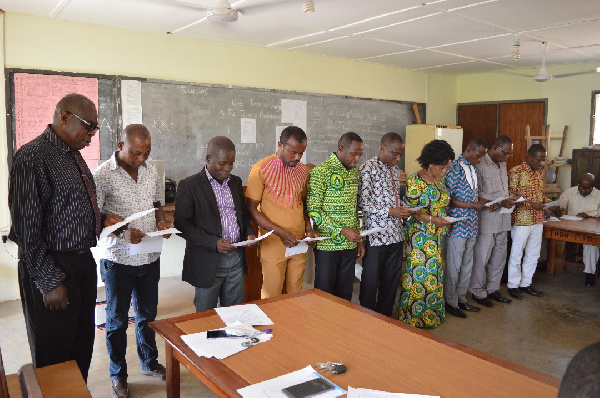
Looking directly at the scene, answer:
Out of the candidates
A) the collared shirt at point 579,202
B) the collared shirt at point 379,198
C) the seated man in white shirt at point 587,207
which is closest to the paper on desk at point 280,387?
the collared shirt at point 379,198

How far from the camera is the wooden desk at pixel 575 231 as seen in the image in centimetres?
455

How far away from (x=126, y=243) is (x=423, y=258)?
234 cm

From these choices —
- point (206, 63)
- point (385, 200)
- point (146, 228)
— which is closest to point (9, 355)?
point (146, 228)

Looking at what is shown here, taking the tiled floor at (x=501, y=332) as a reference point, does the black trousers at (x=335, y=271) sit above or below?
above

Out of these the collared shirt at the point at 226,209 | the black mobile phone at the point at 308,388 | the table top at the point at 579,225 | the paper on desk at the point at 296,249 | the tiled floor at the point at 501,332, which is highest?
the collared shirt at the point at 226,209

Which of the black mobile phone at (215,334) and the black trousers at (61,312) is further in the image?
the black trousers at (61,312)

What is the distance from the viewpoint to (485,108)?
8.28 metres

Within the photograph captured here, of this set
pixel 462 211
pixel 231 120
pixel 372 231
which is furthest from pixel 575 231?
pixel 231 120

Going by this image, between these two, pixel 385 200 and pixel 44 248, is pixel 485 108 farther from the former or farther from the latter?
pixel 44 248

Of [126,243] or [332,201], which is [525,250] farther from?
[126,243]

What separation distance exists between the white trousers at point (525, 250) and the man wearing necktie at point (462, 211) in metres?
0.91

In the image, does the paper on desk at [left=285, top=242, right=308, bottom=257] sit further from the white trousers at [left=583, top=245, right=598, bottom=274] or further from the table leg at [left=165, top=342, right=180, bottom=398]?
the white trousers at [left=583, top=245, right=598, bottom=274]

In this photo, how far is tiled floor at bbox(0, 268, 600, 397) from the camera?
3.16 meters

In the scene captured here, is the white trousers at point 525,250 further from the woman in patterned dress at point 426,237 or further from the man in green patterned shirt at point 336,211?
the man in green patterned shirt at point 336,211
